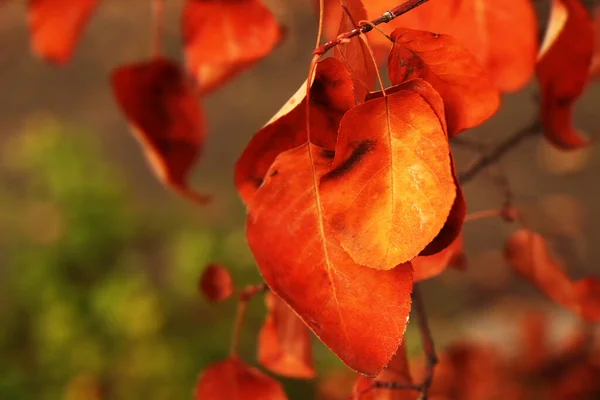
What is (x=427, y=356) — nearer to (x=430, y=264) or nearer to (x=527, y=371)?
(x=430, y=264)

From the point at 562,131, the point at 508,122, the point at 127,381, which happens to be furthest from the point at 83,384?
the point at 508,122

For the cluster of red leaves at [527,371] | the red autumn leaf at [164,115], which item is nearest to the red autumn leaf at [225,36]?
the red autumn leaf at [164,115]

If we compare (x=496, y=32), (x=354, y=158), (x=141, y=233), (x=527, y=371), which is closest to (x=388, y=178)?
(x=354, y=158)

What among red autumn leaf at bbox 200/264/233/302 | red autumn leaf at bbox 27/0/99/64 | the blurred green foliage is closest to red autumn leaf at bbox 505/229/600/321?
red autumn leaf at bbox 200/264/233/302

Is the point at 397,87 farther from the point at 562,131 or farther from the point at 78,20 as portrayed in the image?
the point at 78,20

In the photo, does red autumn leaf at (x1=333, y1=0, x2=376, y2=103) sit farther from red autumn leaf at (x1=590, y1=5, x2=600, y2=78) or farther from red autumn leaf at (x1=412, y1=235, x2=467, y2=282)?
red autumn leaf at (x1=590, y1=5, x2=600, y2=78)

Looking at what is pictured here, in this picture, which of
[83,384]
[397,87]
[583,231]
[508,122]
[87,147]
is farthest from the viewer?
[508,122]

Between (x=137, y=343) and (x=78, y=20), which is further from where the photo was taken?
(x=137, y=343)
